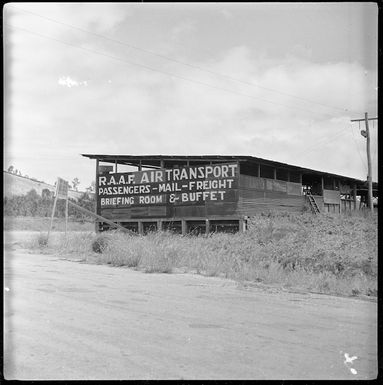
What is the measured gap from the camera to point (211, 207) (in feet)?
64.7

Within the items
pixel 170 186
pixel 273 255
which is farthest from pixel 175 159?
pixel 273 255

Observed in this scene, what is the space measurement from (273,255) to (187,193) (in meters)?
8.34

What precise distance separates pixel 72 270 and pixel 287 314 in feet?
20.5

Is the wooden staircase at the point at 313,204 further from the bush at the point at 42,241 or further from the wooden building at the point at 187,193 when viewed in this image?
the bush at the point at 42,241

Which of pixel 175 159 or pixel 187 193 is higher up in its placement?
pixel 175 159

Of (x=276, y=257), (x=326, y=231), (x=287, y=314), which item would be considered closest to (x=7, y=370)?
(x=287, y=314)

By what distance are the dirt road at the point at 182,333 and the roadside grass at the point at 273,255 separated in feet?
4.65

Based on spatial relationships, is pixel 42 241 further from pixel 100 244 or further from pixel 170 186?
pixel 170 186

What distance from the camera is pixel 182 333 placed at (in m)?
4.87

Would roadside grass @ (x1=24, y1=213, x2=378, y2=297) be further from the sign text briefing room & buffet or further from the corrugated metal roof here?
the corrugated metal roof

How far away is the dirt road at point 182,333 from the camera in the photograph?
385 centimetres

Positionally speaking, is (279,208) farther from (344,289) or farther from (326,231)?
(344,289)

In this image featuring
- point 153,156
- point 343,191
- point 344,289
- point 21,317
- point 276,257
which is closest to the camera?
point 21,317
